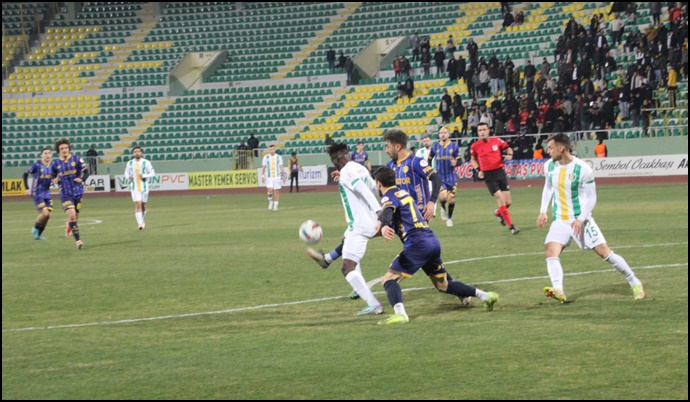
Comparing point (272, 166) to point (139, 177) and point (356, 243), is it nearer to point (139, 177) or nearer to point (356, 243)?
point (139, 177)

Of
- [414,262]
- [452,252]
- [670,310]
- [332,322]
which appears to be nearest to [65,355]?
[332,322]

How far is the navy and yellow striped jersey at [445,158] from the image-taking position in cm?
2422

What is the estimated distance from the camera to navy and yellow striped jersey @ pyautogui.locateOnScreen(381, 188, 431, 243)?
11.2m

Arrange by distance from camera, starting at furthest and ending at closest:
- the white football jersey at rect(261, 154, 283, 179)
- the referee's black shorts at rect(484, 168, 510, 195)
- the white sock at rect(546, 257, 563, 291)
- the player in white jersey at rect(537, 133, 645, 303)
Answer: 1. the white football jersey at rect(261, 154, 283, 179)
2. the referee's black shorts at rect(484, 168, 510, 195)
3. the player in white jersey at rect(537, 133, 645, 303)
4. the white sock at rect(546, 257, 563, 291)

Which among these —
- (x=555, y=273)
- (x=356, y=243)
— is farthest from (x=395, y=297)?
(x=555, y=273)

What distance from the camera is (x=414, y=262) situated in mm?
11172

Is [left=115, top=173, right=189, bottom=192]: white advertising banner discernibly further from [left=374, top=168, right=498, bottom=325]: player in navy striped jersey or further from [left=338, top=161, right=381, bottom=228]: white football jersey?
[left=374, top=168, right=498, bottom=325]: player in navy striped jersey

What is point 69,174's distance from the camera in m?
22.8

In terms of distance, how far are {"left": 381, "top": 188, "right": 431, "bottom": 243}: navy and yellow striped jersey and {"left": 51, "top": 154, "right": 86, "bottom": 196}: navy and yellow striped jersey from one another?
42.7 feet

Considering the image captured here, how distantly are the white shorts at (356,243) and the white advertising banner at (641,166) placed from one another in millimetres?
29591

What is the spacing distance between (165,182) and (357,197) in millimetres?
41235

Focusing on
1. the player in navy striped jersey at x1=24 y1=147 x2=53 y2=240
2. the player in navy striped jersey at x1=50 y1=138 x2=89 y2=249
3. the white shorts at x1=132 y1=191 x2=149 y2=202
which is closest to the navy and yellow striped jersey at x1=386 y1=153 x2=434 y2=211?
the player in navy striped jersey at x1=50 y1=138 x2=89 y2=249

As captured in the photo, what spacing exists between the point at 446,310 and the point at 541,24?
43.9m

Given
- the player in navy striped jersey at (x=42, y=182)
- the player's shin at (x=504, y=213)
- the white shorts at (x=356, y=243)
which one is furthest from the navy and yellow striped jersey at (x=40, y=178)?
the white shorts at (x=356, y=243)
